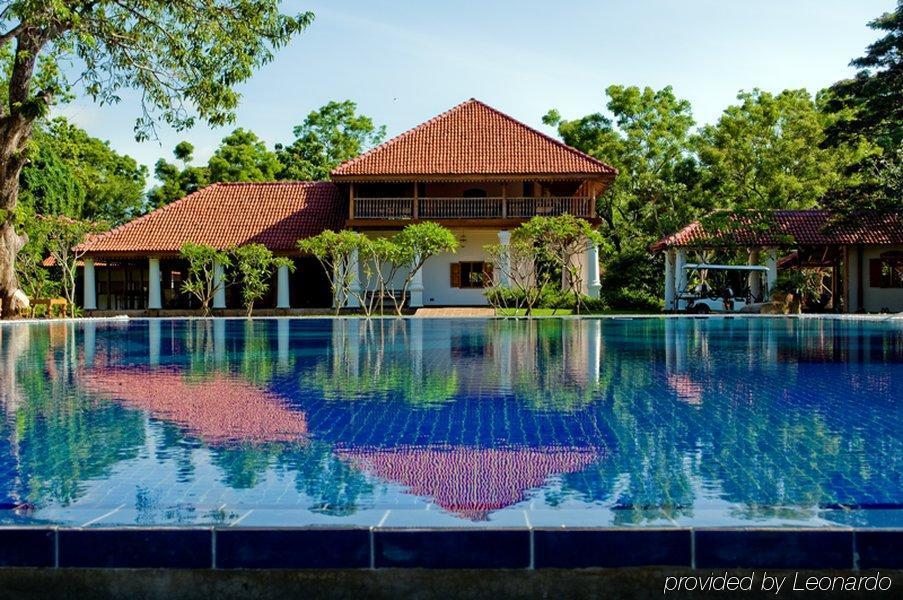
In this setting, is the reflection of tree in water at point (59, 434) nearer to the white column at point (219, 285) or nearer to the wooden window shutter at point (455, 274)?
the white column at point (219, 285)

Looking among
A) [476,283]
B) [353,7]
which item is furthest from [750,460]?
[476,283]

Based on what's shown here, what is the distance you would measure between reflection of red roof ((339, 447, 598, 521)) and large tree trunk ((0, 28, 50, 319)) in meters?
16.1

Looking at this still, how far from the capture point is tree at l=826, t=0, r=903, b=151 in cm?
2266

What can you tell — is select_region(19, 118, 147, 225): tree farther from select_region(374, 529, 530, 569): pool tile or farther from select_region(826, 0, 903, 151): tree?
select_region(374, 529, 530, 569): pool tile

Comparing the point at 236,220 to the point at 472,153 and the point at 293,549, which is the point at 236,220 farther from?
the point at 293,549

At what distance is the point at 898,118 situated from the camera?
75.7 ft

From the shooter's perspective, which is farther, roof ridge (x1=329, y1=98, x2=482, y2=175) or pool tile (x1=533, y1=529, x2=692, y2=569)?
roof ridge (x1=329, y1=98, x2=482, y2=175)

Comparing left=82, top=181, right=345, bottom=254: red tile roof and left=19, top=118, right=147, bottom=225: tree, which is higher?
left=19, top=118, right=147, bottom=225: tree

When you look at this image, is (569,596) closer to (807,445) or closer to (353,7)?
(807,445)

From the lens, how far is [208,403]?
6320 millimetres

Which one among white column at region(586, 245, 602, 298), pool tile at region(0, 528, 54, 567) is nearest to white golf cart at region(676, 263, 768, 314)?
white column at region(586, 245, 602, 298)

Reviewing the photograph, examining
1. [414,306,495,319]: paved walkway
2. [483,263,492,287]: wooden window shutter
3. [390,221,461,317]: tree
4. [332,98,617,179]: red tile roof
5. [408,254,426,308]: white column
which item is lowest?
[414,306,495,319]: paved walkway

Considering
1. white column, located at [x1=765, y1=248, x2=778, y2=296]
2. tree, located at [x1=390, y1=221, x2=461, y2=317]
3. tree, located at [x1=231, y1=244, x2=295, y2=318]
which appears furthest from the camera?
white column, located at [x1=765, y1=248, x2=778, y2=296]

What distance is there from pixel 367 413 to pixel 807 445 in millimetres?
2605
